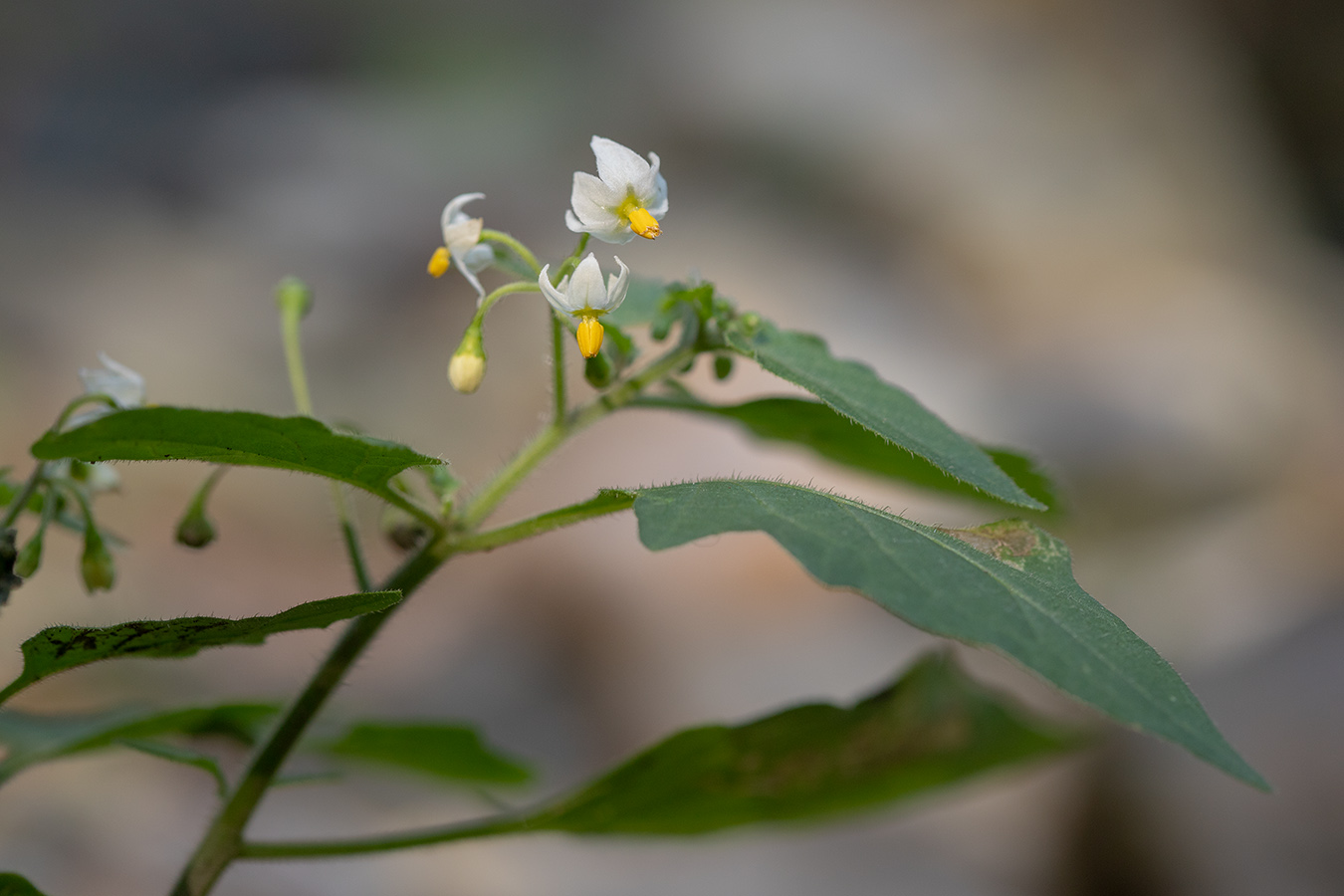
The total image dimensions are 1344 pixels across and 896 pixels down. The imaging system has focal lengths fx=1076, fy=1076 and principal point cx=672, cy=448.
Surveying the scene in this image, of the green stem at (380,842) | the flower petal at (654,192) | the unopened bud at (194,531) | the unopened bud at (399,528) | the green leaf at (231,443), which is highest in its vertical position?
the flower petal at (654,192)

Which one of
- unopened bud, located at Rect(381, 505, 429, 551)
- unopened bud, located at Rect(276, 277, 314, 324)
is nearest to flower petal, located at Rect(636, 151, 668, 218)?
unopened bud, located at Rect(381, 505, 429, 551)

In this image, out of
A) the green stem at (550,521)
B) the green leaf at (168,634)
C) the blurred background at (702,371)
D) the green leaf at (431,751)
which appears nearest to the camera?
the green leaf at (168,634)

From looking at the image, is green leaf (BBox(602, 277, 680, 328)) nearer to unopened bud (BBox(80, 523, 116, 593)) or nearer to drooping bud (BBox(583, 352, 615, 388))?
drooping bud (BBox(583, 352, 615, 388))

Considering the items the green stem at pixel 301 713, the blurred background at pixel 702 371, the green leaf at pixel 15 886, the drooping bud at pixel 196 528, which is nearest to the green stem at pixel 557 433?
the green stem at pixel 301 713

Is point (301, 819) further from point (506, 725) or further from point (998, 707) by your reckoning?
point (998, 707)

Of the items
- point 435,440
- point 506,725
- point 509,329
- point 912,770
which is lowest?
point 506,725

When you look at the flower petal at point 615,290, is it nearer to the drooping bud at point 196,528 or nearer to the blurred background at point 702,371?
the drooping bud at point 196,528

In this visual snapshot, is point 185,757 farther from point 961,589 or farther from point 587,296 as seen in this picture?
point 961,589

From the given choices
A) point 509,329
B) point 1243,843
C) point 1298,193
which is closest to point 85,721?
point 1243,843
